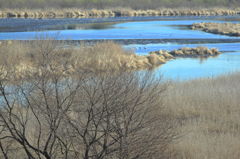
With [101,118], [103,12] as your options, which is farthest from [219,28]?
[101,118]

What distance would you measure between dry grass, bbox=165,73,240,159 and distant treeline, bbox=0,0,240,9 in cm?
5218

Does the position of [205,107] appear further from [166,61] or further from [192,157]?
[166,61]

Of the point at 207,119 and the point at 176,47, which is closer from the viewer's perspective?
the point at 207,119

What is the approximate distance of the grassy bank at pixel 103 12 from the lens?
185 feet

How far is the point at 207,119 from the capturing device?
10.4 m

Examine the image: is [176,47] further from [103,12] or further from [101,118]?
[103,12]

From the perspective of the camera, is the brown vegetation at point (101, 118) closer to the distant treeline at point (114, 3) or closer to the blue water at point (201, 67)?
the blue water at point (201, 67)

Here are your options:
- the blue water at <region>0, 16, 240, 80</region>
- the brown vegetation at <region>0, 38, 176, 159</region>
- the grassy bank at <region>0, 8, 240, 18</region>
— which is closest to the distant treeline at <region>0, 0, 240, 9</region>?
the grassy bank at <region>0, 8, 240, 18</region>

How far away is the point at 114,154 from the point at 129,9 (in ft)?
195

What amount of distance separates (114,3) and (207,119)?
6174 centimetres

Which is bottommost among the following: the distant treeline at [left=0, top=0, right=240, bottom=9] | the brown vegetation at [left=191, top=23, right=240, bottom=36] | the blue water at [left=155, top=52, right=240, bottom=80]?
the blue water at [left=155, top=52, right=240, bottom=80]

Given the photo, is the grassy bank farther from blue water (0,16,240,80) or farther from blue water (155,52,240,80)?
blue water (155,52,240,80)

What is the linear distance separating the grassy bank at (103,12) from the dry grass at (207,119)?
1733 inches

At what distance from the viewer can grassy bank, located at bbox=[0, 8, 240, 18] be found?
185 feet
